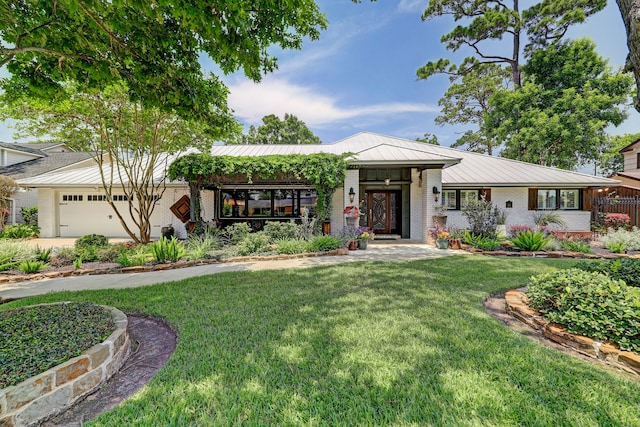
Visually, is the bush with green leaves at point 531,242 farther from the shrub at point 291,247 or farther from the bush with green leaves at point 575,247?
the shrub at point 291,247

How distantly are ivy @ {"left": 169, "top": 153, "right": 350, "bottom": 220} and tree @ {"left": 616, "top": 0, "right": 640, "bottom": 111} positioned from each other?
705 cm

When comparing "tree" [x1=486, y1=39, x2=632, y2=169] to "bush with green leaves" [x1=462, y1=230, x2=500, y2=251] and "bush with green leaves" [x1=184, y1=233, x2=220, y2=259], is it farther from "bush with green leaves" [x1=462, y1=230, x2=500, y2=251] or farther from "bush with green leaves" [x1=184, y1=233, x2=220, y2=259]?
"bush with green leaves" [x1=184, y1=233, x2=220, y2=259]

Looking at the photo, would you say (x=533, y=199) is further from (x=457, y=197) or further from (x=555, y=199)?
(x=457, y=197)

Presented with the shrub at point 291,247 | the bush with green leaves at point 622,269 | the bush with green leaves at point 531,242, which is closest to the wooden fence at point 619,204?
the bush with green leaves at point 531,242

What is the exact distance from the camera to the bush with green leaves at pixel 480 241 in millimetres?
8445

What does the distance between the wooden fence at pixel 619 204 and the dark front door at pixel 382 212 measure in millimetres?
9007

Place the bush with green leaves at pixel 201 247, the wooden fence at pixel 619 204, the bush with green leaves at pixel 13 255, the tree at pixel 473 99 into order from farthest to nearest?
the tree at pixel 473 99 < the wooden fence at pixel 619 204 < the bush with green leaves at pixel 201 247 < the bush with green leaves at pixel 13 255

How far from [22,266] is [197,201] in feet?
16.4

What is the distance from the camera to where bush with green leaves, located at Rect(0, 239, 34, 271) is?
6275 millimetres

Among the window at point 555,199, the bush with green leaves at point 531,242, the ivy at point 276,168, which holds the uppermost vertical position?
the ivy at point 276,168

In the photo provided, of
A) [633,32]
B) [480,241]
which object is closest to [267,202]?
[480,241]

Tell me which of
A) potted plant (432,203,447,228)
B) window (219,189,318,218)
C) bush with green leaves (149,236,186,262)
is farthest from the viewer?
window (219,189,318,218)

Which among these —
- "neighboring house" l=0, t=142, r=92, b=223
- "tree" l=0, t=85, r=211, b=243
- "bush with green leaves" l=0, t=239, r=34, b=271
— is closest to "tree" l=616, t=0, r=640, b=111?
"tree" l=0, t=85, r=211, b=243

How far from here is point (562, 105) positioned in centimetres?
1441
